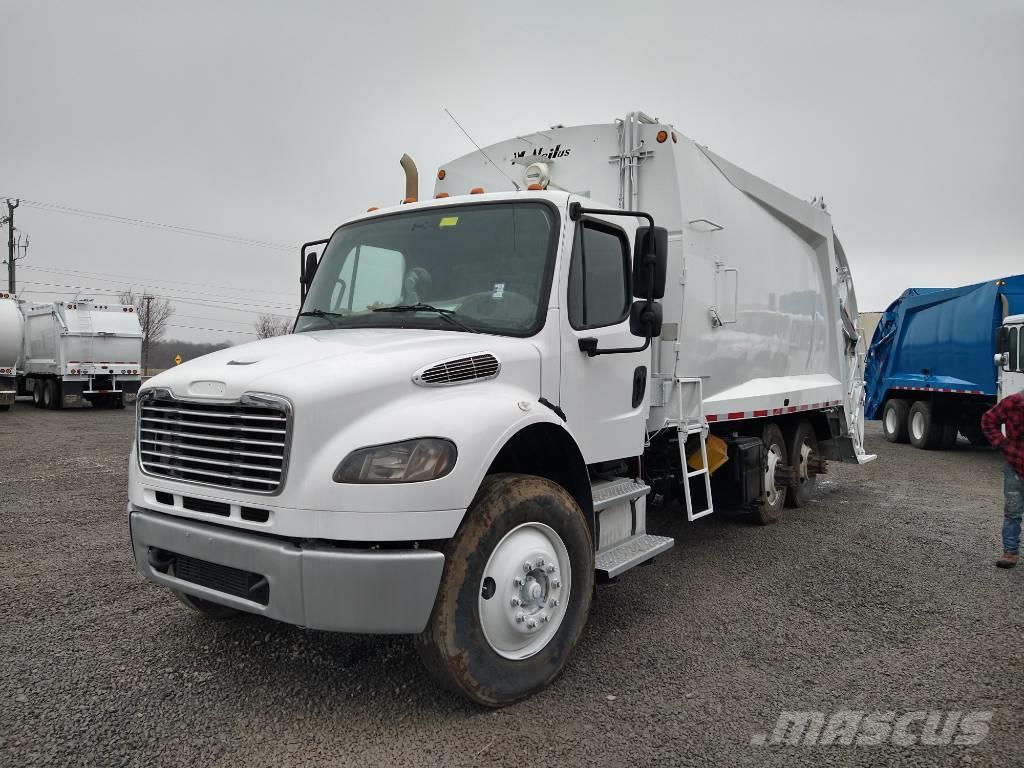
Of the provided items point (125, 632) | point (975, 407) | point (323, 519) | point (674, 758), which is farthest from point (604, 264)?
point (975, 407)

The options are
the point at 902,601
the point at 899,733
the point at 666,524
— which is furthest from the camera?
the point at 666,524

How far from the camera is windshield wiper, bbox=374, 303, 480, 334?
13.4 ft

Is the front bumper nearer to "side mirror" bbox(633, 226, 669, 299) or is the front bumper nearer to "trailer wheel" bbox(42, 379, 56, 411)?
"side mirror" bbox(633, 226, 669, 299)

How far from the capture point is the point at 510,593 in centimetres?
359

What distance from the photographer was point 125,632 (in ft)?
14.8

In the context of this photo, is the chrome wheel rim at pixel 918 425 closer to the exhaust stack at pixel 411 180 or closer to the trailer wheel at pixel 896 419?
the trailer wheel at pixel 896 419

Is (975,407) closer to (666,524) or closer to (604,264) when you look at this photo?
(666,524)

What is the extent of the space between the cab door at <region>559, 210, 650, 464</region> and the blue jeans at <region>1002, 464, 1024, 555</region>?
11.7 feet

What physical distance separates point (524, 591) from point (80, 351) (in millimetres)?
23966

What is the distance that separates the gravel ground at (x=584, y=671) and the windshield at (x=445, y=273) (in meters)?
1.91

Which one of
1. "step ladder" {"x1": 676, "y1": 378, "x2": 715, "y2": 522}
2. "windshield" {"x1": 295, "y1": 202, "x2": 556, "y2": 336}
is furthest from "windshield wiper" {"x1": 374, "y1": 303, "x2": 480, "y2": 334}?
"step ladder" {"x1": 676, "y1": 378, "x2": 715, "y2": 522}

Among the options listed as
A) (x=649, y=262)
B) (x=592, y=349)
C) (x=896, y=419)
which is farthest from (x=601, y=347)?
(x=896, y=419)

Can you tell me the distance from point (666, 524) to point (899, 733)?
4.35 meters

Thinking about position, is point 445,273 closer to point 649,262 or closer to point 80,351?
point 649,262
